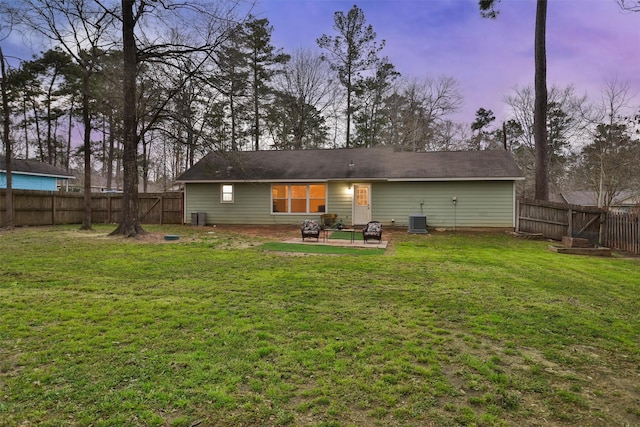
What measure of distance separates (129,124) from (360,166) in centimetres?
988

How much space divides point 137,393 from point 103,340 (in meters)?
1.18

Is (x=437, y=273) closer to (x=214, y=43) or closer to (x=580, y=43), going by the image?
(x=214, y=43)

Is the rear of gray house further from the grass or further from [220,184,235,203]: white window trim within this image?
the grass

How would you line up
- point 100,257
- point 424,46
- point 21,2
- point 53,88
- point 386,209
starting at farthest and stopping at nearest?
point 53,88 → point 424,46 → point 386,209 → point 21,2 → point 100,257

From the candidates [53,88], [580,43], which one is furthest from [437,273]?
[53,88]

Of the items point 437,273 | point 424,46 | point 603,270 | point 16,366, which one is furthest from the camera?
point 424,46

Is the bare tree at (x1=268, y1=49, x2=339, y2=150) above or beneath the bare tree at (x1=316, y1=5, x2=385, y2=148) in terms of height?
beneath

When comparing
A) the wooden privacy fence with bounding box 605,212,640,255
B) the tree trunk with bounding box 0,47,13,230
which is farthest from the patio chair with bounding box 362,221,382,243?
the tree trunk with bounding box 0,47,13,230

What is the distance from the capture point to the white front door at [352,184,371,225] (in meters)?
15.9

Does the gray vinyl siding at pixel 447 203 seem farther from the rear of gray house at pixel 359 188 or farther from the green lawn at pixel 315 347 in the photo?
the green lawn at pixel 315 347


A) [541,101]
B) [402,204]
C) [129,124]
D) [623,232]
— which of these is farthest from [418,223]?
[129,124]

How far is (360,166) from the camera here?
16531 mm

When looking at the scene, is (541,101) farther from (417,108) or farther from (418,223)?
(417,108)

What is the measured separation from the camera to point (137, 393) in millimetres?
2416
